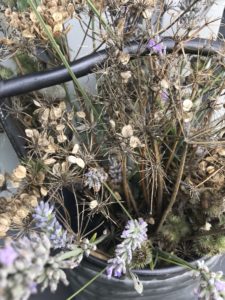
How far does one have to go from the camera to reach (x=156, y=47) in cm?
56

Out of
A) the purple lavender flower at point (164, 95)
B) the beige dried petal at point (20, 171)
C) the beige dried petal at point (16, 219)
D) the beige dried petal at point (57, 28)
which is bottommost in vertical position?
the beige dried petal at point (16, 219)

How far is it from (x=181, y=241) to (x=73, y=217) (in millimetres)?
186

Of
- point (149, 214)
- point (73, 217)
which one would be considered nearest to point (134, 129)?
point (149, 214)

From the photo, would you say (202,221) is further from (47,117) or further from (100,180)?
(47,117)

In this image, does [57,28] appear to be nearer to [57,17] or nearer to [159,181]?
[57,17]

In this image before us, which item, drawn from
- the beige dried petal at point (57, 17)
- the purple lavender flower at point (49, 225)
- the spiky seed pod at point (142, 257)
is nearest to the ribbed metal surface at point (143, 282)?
the spiky seed pod at point (142, 257)

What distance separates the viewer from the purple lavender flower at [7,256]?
10.3 inches

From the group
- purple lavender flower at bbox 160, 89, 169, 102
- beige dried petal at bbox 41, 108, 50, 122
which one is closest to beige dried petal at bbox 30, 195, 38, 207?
beige dried petal at bbox 41, 108, 50, 122

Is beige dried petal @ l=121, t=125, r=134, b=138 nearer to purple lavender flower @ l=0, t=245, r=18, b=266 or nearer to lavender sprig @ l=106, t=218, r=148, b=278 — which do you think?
lavender sprig @ l=106, t=218, r=148, b=278

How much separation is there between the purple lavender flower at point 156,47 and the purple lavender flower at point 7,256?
0.34m

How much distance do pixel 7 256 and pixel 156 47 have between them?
14.2 inches

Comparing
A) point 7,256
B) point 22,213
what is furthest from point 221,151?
point 7,256

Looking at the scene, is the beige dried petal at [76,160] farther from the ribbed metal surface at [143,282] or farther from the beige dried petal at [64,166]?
the ribbed metal surface at [143,282]

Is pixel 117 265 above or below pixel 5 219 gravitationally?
below
